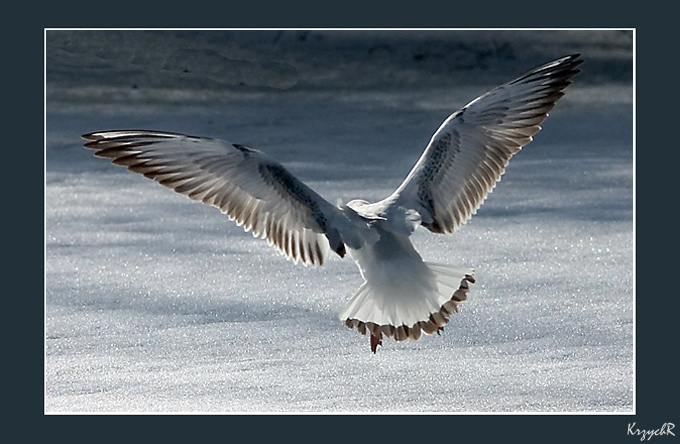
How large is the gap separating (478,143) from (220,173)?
0.66 metres

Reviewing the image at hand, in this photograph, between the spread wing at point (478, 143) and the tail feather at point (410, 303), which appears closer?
the tail feather at point (410, 303)

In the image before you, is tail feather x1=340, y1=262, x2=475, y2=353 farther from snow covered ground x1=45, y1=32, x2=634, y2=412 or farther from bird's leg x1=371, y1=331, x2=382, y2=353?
snow covered ground x1=45, y1=32, x2=634, y2=412

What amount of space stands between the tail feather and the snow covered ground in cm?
12

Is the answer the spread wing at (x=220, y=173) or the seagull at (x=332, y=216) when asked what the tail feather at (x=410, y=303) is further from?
the spread wing at (x=220, y=173)

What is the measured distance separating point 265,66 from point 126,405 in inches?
109

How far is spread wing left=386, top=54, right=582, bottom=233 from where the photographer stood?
8.67 ft

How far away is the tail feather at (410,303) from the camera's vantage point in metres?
2.38

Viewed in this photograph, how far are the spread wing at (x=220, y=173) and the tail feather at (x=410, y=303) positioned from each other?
135 millimetres

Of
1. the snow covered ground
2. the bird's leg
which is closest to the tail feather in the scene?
the bird's leg

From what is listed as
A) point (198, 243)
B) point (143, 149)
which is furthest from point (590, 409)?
point (198, 243)

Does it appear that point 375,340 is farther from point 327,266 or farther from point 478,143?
point 327,266

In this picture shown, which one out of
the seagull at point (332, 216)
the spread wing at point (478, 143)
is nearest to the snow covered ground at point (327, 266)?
the seagull at point (332, 216)

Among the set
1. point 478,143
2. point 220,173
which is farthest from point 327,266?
point 220,173

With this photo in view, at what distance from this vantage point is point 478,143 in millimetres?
2719
